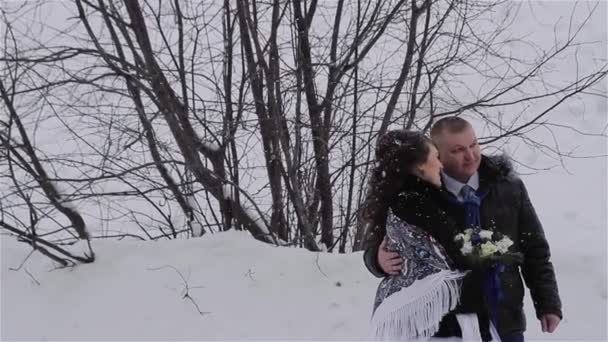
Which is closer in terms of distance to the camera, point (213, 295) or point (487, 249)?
point (487, 249)

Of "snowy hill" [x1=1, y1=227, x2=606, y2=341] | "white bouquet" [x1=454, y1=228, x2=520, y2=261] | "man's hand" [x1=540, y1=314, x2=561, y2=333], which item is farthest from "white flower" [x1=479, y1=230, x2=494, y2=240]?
"snowy hill" [x1=1, y1=227, x2=606, y2=341]

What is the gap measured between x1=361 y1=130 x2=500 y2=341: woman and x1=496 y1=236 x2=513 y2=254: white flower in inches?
3.0

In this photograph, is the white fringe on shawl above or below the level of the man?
below

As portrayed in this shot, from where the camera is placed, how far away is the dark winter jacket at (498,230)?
6.85 ft

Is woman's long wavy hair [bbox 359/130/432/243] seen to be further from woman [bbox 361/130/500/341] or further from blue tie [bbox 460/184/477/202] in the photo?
blue tie [bbox 460/184/477/202]

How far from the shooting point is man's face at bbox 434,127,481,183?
2.22 meters

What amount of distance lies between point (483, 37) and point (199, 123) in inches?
74.9

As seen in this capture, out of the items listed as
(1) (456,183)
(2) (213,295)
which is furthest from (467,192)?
(2) (213,295)

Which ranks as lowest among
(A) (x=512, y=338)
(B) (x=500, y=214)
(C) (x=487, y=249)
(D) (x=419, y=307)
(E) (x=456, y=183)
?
(A) (x=512, y=338)

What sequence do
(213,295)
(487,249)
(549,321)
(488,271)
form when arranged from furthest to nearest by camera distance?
(213,295)
(549,321)
(488,271)
(487,249)

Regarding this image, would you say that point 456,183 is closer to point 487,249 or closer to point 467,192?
point 467,192

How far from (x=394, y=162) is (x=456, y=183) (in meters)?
0.23

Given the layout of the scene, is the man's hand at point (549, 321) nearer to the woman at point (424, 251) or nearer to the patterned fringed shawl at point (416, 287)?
the woman at point (424, 251)

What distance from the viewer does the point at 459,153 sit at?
2240 millimetres
